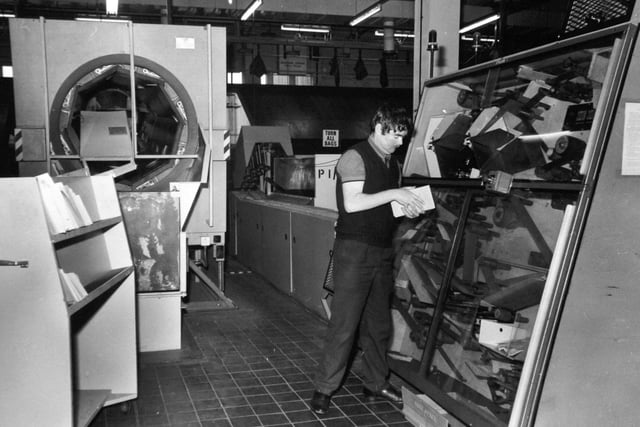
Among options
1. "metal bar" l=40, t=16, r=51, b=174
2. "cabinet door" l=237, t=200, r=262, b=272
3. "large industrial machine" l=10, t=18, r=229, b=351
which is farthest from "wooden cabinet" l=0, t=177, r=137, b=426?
"cabinet door" l=237, t=200, r=262, b=272

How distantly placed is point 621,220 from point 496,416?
978 millimetres

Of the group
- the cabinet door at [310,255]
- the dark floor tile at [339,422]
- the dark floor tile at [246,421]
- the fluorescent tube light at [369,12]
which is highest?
the fluorescent tube light at [369,12]

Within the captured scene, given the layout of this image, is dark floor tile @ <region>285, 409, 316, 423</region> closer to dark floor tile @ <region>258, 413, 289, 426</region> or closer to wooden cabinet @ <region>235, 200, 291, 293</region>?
dark floor tile @ <region>258, 413, 289, 426</region>

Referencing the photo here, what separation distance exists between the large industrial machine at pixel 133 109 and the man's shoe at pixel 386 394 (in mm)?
1729

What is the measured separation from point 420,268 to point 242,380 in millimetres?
1292

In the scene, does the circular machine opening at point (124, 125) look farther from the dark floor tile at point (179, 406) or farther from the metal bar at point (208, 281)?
the dark floor tile at point (179, 406)

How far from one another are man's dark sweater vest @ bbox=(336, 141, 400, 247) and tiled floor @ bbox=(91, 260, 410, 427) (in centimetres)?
95

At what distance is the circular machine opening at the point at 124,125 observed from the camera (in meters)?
5.16

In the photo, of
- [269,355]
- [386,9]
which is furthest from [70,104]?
[386,9]

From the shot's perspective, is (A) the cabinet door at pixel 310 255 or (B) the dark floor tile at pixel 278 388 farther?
(A) the cabinet door at pixel 310 255

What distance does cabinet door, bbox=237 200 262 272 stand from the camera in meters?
7.21

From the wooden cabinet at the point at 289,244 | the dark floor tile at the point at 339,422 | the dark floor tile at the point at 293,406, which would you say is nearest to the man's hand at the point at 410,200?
the dark floor tile at the point at 339,422

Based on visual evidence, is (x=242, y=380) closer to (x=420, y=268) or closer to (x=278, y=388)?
(x=278, y=388)

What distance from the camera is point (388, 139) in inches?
128
